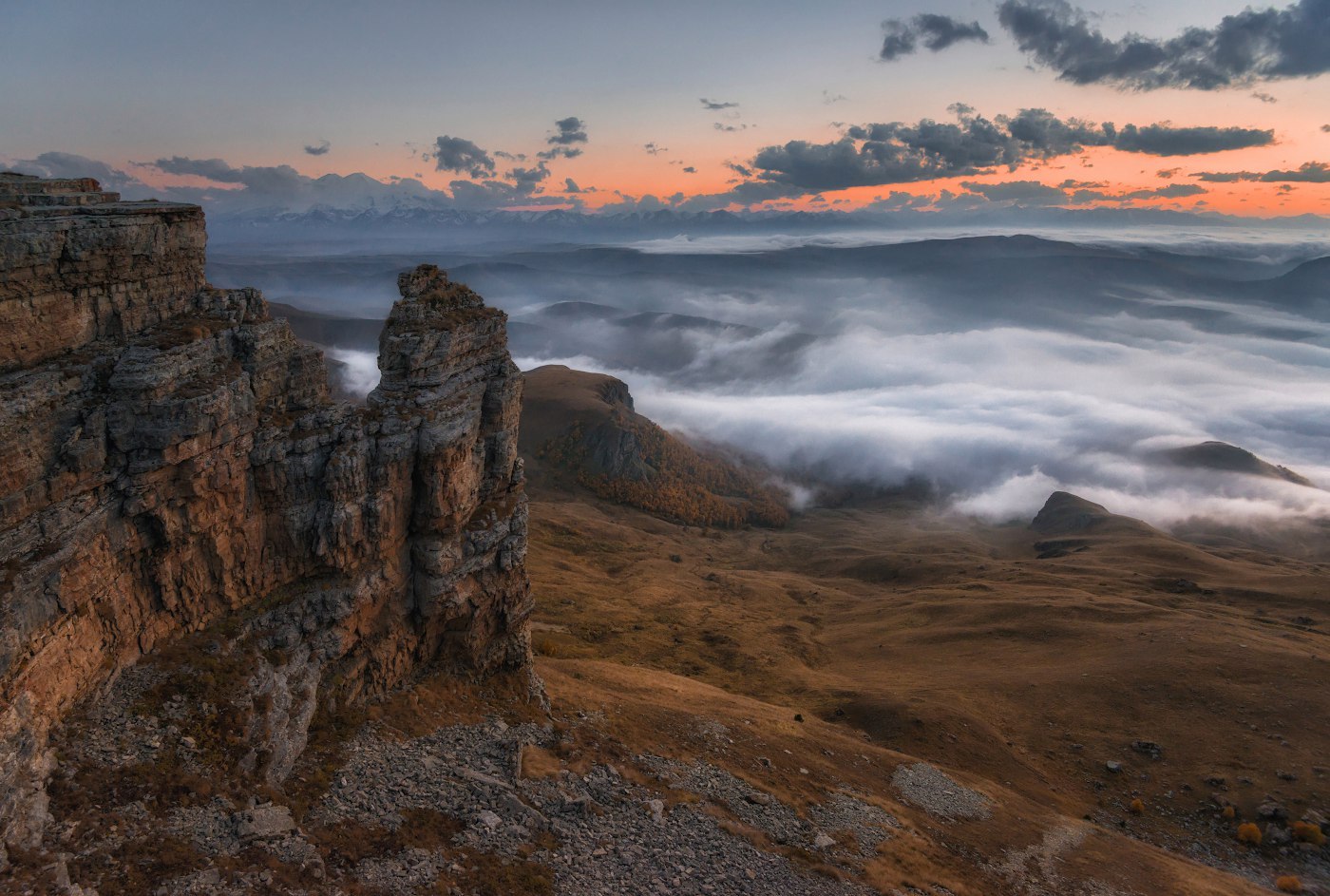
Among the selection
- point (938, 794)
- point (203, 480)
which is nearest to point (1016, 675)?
point (938, 794)

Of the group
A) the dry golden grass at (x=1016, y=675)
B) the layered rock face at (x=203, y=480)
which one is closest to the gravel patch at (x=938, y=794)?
the dry golden grass at (x=1016, y=675)

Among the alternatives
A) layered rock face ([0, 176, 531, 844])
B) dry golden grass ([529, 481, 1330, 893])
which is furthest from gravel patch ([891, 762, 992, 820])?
layered rock face ([0, 176, 531, 844])

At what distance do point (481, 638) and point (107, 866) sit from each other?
29.2 metres

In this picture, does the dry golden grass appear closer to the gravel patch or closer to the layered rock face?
the gravel patch

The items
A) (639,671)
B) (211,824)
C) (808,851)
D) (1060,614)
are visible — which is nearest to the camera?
(211,824)

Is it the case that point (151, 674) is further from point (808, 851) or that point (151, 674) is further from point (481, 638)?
point (808, 851)

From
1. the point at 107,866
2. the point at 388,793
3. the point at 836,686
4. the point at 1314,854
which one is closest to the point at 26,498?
the point at 107,866

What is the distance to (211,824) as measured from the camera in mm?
27969

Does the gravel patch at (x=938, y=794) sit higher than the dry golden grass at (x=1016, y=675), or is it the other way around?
the gravel patch at (x=938, y=794)

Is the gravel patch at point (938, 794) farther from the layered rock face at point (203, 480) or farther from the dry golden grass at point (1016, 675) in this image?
the layered rock face at point (203, 480)

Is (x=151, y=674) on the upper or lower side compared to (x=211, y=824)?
upper

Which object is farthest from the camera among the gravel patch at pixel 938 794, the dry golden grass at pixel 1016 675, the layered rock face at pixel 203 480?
the dry golden grass at pixel 1016 675

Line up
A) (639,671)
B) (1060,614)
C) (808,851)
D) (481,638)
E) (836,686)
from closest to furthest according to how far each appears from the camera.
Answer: (808,851)
(481,638)
(639,671)
(836,686)
(1060,614)

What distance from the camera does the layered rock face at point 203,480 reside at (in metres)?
28.8
